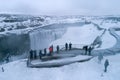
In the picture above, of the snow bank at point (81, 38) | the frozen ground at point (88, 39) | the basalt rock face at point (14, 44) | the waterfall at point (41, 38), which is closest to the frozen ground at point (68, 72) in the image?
the frozen ground at point (88, 39)

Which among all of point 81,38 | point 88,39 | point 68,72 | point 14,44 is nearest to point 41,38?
point 14,44

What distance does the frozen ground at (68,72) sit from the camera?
1322 cm

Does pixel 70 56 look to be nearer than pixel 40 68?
No

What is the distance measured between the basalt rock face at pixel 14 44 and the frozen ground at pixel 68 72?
24369 mm

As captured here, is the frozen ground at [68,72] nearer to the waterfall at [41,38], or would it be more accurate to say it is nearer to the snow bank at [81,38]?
the snow bank at [81,38]

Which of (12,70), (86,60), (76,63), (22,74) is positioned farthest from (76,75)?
(12,70)

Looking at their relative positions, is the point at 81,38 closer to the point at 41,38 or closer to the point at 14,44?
the point at 14,44

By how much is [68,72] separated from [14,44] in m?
32.7

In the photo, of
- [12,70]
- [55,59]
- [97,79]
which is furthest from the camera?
[55,59]

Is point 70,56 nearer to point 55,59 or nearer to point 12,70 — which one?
point 55,59

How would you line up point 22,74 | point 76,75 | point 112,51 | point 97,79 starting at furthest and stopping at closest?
point 112,51 → point 22,74 → point 76,75 → point 97,79

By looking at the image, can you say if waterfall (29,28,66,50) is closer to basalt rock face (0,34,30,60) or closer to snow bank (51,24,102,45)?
basalt rock face (0,34,30,60)

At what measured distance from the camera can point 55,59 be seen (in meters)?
16.6

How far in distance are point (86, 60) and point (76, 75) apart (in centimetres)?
280
